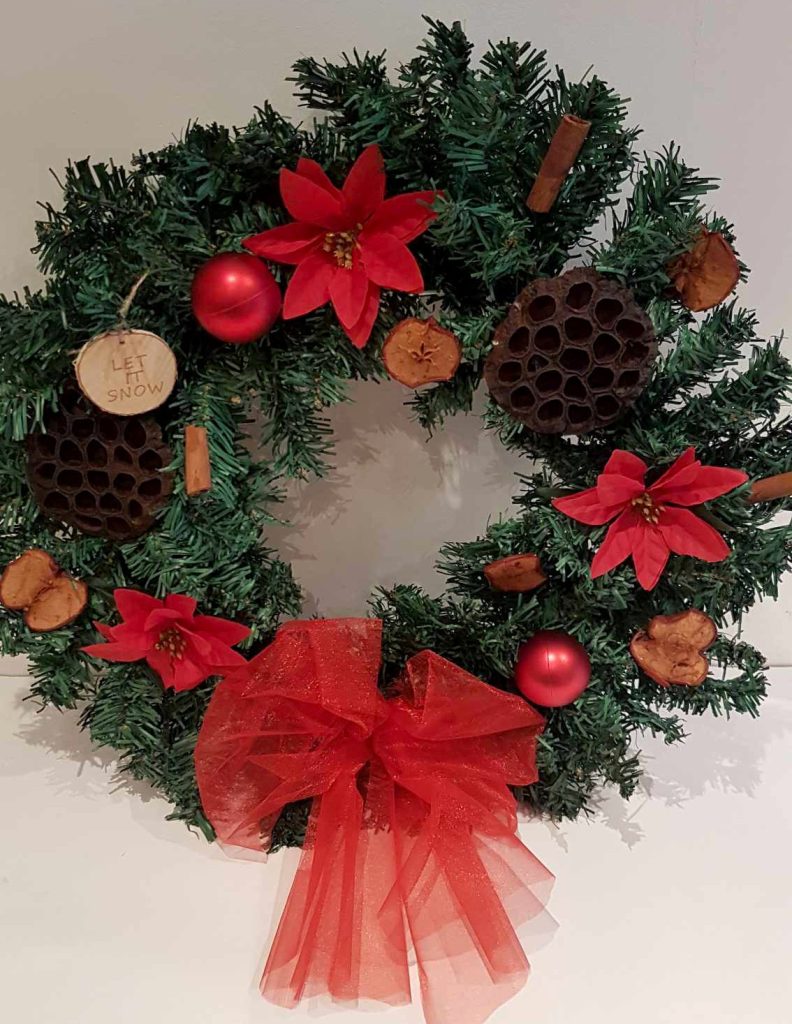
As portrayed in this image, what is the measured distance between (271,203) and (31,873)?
0.64 meters

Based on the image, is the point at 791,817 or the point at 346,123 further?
the point at 791,817

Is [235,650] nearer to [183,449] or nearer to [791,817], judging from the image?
[183,449]

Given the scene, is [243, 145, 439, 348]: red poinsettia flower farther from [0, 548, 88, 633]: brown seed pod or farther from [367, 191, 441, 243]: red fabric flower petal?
[0, 548, 88, 633]: brown seed pod

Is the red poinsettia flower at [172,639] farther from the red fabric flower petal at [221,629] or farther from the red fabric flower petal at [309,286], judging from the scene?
the red fabric flower petal at [309,286]

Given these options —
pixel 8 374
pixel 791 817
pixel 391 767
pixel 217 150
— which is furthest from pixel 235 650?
pixel 791 817

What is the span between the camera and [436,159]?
0.73 metres

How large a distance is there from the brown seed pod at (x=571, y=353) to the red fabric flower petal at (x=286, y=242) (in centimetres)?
18

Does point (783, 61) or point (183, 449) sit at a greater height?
point (783, 61)

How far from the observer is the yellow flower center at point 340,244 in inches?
28.8

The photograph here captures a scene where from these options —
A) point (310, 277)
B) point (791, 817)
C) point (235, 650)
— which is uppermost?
point (310, 277)

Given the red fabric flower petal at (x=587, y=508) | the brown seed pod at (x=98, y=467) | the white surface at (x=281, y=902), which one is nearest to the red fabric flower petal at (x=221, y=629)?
the brown seed pod at (x=98, y=467)

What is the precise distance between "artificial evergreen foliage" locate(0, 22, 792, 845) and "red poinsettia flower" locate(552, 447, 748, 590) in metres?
0.02

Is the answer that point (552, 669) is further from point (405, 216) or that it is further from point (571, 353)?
point (405, 216)

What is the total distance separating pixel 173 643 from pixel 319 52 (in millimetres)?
583
